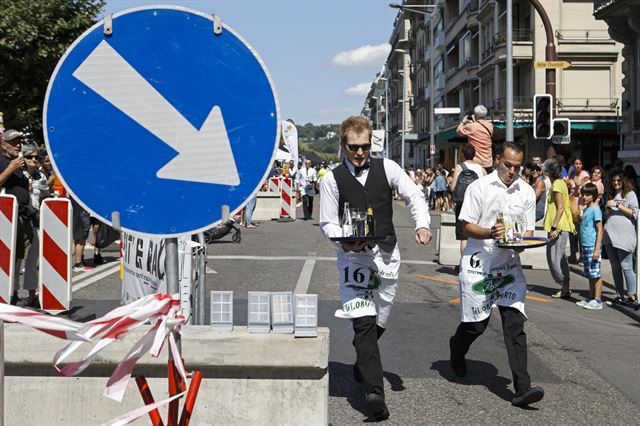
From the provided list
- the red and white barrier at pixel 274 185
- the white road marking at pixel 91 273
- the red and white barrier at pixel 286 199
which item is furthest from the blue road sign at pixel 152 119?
the red and white barrier at pixel 274 185

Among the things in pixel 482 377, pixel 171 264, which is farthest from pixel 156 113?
pixel 482 377

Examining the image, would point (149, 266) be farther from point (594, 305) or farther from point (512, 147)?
point (594, 305)

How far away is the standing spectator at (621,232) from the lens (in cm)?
1144

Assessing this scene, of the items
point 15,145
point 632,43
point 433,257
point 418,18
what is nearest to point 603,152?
point 632,43

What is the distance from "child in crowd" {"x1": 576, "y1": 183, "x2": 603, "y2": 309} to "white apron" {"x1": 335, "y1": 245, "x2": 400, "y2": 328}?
6041 mm

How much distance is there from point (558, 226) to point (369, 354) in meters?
7.11

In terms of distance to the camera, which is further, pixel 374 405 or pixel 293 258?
pixel 293 258

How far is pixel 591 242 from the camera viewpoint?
38.4 ft

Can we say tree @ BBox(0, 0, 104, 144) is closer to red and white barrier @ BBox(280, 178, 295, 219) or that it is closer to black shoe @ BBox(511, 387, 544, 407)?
red and white barrier @ BBox(280, 178, 295, 219)

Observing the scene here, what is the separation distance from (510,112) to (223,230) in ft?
22.9

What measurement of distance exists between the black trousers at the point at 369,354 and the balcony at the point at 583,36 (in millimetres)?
38849

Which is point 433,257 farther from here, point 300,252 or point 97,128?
point 97,128

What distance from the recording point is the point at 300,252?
1780 centimetres

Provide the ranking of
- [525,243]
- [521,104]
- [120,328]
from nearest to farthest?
1. [120,328]
2. [525,243]
3. [521,104]
